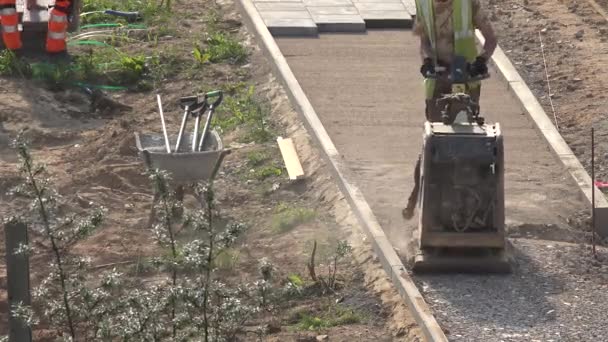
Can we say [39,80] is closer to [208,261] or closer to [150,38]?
[150,38]

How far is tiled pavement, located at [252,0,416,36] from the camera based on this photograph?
18.0 metres

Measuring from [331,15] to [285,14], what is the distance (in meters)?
0.56

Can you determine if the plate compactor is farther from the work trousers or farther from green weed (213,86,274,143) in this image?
green weed (213,86,274,143)

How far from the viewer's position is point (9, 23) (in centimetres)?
1734

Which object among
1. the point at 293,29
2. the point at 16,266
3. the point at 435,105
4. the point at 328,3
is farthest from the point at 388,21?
the point at 16,266

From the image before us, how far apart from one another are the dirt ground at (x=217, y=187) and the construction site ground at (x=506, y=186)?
336 millimetres

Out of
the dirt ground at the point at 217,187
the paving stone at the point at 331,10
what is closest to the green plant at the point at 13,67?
the dirt ground at the point at 217,187

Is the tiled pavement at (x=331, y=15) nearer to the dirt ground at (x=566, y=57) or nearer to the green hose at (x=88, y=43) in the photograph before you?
the dirt ground at (x=566, y=57)

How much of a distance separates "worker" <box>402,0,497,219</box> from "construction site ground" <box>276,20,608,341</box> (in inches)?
43.8

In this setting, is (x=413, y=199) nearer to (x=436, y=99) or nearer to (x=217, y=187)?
(x=436, y=99)

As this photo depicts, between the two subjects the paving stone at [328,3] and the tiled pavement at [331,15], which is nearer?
the tiled pavement at [331,15]

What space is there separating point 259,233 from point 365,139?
7.27 ft

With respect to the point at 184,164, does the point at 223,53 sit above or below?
below

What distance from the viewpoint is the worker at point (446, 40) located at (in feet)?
38.9
